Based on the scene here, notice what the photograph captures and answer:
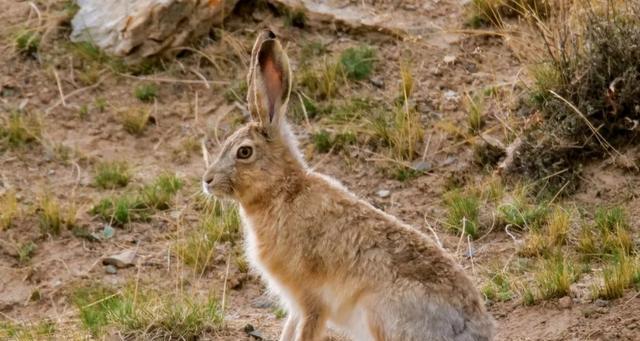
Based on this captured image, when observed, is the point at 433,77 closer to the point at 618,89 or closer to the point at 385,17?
the point at 385,17

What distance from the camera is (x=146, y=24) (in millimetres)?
10008

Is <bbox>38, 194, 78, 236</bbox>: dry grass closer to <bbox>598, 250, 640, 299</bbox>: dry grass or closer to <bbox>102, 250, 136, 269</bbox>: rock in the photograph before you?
<bbox>102, 250, 136, 269</bbox>: rock

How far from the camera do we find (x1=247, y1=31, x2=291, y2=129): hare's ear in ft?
20.4

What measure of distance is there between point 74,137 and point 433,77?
295 centimetres

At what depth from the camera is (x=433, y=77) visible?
9.68m

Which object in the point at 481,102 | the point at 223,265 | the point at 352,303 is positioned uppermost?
the point at 352,303

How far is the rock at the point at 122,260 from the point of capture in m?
8.41

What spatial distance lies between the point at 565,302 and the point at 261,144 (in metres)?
1.96

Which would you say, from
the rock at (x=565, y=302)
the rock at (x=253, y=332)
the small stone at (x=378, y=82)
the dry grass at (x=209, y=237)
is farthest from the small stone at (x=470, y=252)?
the small stone at (x=378, y=82)

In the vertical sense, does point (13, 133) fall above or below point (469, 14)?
below

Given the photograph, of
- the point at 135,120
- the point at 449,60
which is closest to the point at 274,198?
the point at 135,120

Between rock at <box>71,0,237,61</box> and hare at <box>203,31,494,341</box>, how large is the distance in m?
3.88

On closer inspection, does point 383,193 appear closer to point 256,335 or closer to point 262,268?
point 256,335

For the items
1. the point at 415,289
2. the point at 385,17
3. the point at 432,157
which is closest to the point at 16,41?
the point at 385,17
